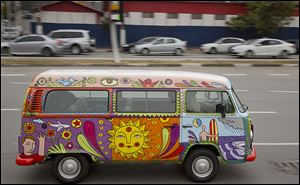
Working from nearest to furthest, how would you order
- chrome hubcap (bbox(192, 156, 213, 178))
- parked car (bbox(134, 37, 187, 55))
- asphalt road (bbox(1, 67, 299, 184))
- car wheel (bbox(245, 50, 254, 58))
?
chrome hubcap (bbox(192, 156, 213, 178)), asphalt road (bbox(1, 67, 299, 184)), car wheel (bbox(245, 50, 254, 58)), parked car (bbox(134, 37, 187, 55))

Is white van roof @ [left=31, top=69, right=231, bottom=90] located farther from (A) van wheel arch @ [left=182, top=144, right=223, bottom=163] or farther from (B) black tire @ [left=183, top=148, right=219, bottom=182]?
(B) black tire @ [left=183, top=148, right=219, bottom=182]

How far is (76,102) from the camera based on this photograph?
6543 millimetres

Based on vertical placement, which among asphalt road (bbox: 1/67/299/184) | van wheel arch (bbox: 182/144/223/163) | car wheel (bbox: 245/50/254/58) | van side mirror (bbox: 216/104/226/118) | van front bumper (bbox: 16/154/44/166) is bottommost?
asphalt road (bbox: 1/67/299/184)

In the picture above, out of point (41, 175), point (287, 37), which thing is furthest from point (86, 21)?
point (41, 175)

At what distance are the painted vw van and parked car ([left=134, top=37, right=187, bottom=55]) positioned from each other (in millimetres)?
24928

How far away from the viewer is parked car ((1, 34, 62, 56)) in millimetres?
26484

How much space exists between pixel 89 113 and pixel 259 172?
10.2 ft

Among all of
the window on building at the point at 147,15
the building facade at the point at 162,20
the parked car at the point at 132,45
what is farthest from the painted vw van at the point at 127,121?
the window on building at the point at 147,15

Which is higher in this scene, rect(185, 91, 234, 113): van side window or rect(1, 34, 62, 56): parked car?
rect(1, 34, 62, 56): parked car

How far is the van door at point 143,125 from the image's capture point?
6496 mm

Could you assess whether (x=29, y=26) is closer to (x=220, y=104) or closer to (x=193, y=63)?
(x=193, y=63)

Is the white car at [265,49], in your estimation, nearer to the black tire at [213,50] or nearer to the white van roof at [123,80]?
the black tire at [213,50]

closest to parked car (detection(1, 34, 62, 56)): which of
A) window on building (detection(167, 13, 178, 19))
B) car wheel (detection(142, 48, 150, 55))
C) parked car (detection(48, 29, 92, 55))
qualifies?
parked car (detection(48, 29, 92, 55))

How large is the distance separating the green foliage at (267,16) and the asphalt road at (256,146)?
22.7m
